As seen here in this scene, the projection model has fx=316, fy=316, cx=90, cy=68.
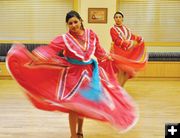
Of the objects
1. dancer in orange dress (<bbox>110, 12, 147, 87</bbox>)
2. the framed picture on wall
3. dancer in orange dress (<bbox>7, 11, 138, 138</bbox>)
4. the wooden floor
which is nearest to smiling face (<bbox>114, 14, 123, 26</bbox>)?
dancer in orange dress (<bbox>110, 12, 147, 87</bbox>)

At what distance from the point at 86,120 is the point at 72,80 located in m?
1.20

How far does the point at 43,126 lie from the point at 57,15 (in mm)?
4264

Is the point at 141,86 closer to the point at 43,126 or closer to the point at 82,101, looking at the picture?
the point at 43,126

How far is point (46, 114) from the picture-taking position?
4.22 metres

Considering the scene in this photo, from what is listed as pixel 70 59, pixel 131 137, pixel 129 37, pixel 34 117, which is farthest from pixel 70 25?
pixel 129 37

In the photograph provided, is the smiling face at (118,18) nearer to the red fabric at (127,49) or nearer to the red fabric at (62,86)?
the red fabric at (127,49)

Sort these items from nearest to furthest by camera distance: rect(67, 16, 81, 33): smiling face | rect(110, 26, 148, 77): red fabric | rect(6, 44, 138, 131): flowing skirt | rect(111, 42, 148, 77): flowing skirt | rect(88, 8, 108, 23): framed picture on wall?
A: rect(6, 44, 138, 131): flowing skirt → rect(67, 16, 81, 33): smiling face → rect(111, 42, 148, 77): flowing skirt → rect(110, 26, 148, 77): red fabric → rect(88, 8, 108, 23): framed picture on wall

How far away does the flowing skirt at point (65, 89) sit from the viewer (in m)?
2.76

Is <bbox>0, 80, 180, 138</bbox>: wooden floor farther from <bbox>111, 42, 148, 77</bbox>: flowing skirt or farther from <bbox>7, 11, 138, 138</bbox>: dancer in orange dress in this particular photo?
<bbox>111, 42, 148, 77</bbox>: flowing skirt

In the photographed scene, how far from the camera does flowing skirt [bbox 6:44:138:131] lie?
276 centimetres

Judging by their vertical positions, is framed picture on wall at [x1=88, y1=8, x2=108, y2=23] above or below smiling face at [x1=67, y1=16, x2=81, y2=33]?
above

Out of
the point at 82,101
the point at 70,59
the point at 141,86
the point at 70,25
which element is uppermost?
the point at 70,25

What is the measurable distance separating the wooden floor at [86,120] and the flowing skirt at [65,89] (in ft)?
1.06

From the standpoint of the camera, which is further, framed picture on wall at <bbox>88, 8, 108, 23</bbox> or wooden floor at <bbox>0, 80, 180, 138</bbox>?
framed picture on wall at <bbox>88, 8, 108, 23</bbox>
